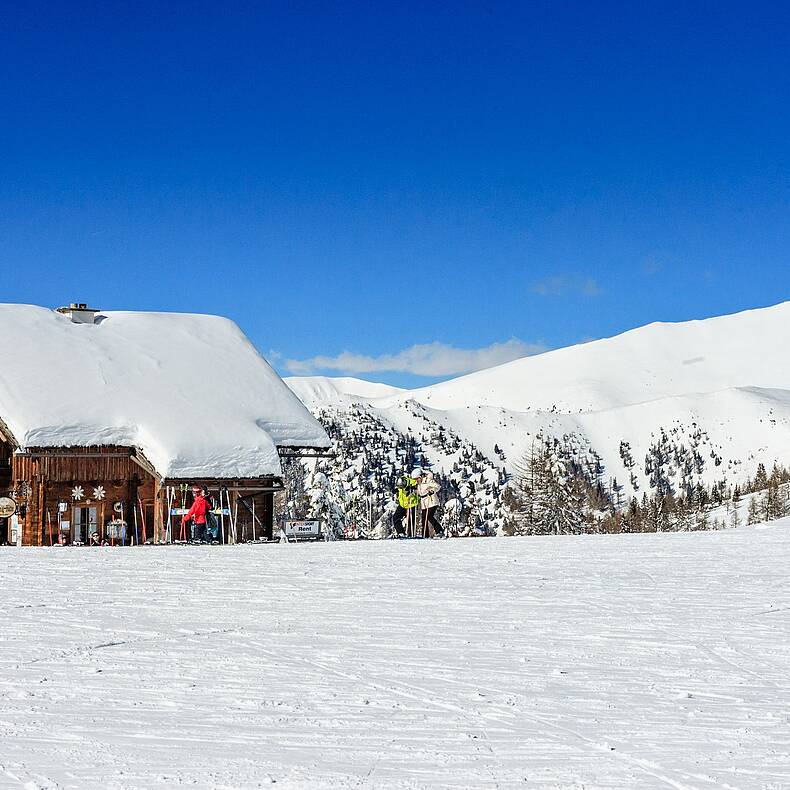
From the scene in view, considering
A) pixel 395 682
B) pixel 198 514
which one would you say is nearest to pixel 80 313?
pixel 198 514

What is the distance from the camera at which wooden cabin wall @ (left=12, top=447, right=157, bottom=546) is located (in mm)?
27281

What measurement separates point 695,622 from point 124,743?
6.05m

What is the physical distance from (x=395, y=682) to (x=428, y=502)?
65.7 ft

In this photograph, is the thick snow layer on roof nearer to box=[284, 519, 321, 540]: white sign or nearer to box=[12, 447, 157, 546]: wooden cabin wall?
box=[12, 447, 157, 546]: wooden cabin wall

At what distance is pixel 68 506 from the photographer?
28.0m

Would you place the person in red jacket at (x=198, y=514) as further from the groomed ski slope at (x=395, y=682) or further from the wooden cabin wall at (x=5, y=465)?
the groomed ski slope at (x=395, y=682)

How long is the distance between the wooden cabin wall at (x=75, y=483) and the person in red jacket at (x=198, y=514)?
6.61ft

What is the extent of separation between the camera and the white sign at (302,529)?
2905cm

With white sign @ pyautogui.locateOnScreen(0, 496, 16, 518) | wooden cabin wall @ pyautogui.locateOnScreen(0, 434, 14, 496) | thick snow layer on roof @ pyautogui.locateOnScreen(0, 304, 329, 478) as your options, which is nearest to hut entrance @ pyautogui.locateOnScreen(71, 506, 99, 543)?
white sign @ pyautogui.locateOnScreen(0, 496, 16, 518)

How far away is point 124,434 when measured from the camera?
27.3 metres

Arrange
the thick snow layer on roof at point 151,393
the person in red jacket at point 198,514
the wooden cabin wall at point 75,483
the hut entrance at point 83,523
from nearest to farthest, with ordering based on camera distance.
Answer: the person in red jacket at point 198,514
the thick snow layer on roof at point 151,393
the wooden cabin wall at point 75,483
the hut entrance at point 83,523

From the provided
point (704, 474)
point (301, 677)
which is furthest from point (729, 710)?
point (704, 474)

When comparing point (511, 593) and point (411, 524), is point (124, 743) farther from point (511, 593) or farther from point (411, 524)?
point (411, 524)

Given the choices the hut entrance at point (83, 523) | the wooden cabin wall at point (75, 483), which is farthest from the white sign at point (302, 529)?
the hut entrance at point (83, 523)
